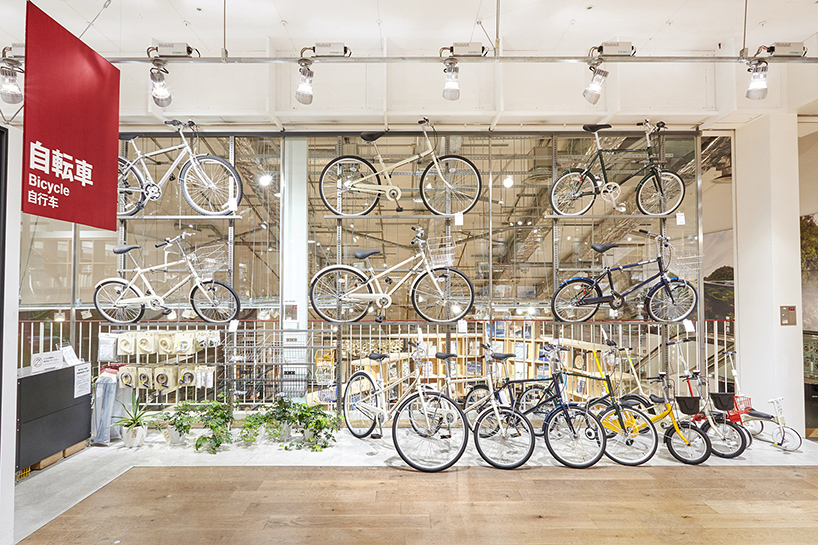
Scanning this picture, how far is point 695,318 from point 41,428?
7.00 m

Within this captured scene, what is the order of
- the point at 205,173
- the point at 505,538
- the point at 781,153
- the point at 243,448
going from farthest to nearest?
the point at 205,173 → the point at 781,153 → the point at 243,448 → the point at 505,538

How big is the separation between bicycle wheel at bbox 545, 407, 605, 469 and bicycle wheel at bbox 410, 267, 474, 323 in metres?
1.53

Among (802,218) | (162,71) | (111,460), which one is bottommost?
(111,460)

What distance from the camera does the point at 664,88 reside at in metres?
5.04

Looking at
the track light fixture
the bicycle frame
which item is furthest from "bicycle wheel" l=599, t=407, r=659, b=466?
the track light fixture

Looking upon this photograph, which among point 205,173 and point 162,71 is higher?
point 162,71

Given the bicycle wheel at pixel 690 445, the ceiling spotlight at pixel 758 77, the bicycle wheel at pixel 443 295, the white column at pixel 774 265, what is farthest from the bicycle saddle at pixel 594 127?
the bicycle wheel at pixel 690 445

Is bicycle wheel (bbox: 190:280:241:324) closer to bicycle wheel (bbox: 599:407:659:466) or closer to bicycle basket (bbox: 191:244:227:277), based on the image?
bicycle basket (bbox: 191:244:227:277)

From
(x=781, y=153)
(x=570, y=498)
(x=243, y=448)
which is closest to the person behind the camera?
(x=570, y=498)

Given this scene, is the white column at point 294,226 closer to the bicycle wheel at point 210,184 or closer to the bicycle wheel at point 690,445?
the bicycle wheel at point 210,184

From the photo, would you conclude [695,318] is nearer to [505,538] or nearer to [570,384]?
[570,384]

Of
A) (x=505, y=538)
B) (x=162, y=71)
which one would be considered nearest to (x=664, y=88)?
(x=505, y=538)

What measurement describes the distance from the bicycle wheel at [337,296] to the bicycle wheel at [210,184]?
4.66ft

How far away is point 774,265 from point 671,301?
1100 millimetres
